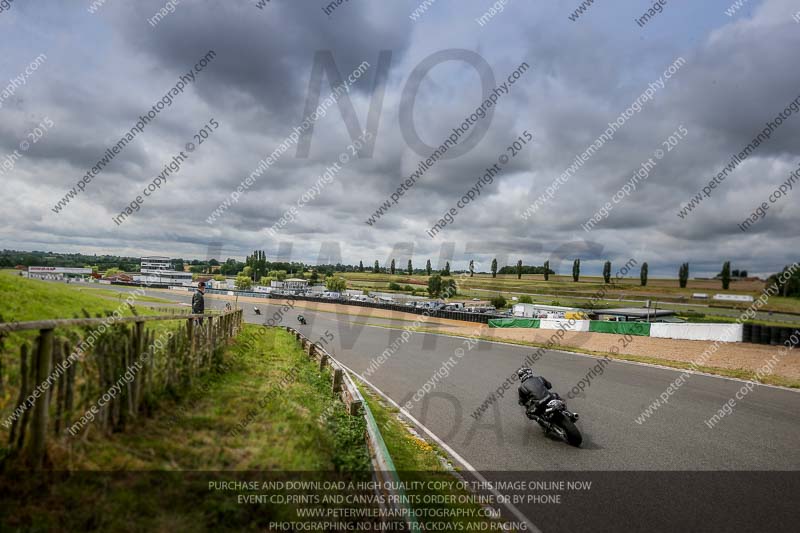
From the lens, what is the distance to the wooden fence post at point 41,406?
388 cm

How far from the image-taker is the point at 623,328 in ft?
98.3

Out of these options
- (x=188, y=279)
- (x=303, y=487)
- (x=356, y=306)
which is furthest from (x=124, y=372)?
(x=188, y=279)

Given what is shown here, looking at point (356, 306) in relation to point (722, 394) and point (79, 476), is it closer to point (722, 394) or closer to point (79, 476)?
point (722, 394)

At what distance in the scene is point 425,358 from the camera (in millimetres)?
19328

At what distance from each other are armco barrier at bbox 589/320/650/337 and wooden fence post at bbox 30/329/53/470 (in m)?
31.3

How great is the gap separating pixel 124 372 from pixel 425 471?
14.5 feet

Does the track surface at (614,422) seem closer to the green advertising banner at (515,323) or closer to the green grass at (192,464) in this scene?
the green grass at (192,464)

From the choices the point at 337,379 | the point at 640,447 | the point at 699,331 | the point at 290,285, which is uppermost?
the point at 699,331

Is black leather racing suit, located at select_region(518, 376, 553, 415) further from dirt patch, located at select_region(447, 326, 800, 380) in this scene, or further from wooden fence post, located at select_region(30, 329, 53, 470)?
dirt patch, located at select_region(447, 326, 800, 380)

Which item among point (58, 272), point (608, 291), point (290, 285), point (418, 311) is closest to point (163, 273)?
point (290, 285)

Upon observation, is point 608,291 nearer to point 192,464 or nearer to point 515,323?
point 515,323

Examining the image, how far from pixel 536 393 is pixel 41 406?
7.78 m

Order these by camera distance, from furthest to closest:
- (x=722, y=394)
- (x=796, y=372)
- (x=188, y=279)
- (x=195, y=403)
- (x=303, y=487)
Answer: (x=188, y=279)
(x=796, y=372)
(x=722, y=394)
(x=195, y=403)
(x=303, y=487)

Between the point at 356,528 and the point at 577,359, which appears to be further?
the point at 577,359
